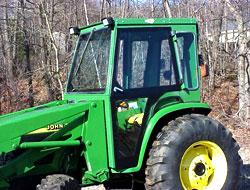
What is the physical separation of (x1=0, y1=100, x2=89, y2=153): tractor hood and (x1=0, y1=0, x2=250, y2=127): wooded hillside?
836 cm

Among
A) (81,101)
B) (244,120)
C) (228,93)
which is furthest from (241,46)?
(81,101)

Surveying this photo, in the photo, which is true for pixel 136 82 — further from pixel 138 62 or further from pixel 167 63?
pixel 167 63

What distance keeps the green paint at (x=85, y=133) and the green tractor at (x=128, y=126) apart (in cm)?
1

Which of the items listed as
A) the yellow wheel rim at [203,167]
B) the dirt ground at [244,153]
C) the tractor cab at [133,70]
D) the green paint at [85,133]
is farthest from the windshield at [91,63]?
the dirt ground at [244,153]

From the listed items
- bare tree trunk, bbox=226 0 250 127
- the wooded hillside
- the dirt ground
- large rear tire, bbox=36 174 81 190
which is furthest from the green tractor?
the wooded hillside

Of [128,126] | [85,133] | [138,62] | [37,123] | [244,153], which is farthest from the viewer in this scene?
[244,153]

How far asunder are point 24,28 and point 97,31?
13.9 meters

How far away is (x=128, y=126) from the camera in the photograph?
4895 millimetres

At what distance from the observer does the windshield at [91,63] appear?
4945 millimetres

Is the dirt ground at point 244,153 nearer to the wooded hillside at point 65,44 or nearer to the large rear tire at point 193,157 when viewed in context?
the large rear tire at point 193,157

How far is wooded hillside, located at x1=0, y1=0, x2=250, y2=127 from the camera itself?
14.6 meters

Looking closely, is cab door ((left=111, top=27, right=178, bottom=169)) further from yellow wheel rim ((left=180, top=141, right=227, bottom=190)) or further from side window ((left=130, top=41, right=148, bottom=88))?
yellow wheel rim ((left=180, top=141, right=227, bottom=190))

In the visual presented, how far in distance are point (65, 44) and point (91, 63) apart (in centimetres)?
1254

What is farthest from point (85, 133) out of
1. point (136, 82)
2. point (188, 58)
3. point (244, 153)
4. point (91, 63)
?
point (244, 153)
